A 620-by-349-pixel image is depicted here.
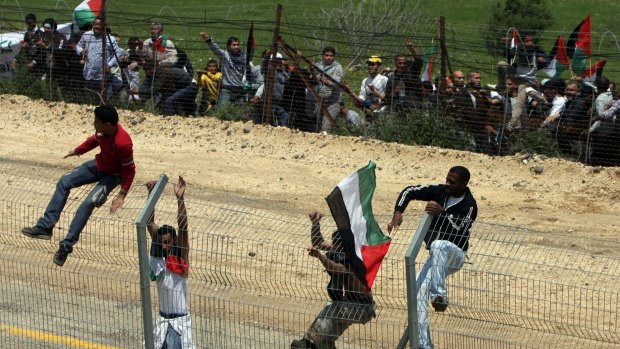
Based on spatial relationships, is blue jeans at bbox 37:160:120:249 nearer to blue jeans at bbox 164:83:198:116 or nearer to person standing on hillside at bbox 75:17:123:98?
blue jeans at bbox 164:83:198:116

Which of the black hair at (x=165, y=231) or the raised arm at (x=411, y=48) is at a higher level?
the black hair at (x=165, y=231)

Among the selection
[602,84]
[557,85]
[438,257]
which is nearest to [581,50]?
[557,85]

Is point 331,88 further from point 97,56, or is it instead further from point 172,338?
point 172,338

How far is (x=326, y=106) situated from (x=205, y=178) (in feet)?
8.42

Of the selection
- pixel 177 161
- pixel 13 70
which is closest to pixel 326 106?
pixel 177 161

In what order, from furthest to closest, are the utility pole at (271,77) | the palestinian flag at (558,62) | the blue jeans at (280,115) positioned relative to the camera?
the blue jeans at (280,115), the utility pole at (271,77), the palestinian flag at (558,62)

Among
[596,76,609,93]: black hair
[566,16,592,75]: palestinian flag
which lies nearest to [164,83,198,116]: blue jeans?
[566,16,592,75]: palestinian flag

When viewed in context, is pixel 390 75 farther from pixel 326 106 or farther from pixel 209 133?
pixel 209 133

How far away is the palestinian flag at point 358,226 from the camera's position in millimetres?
7254

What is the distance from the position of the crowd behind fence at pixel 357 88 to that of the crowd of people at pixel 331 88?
0.06 ft

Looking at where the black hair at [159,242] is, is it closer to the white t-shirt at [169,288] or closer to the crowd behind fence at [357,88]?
the white t-shirt at [169,288]

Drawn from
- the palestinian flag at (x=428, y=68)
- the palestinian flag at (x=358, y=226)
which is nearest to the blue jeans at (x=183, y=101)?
the palestinian flag at (x=428, y=68)

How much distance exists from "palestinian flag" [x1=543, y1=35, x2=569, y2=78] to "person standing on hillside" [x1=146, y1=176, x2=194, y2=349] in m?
11.1

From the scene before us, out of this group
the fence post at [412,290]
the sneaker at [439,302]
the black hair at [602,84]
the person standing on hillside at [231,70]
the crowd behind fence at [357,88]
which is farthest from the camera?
the person standing on hillside at [231,70]
